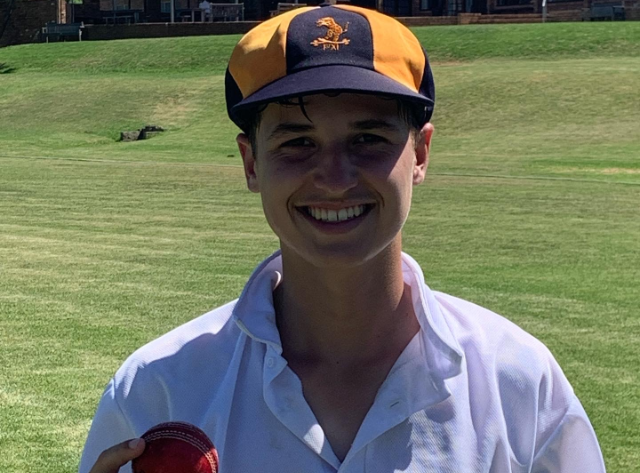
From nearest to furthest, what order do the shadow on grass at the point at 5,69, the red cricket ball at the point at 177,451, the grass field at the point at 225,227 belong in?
the red cricket ball at the point at 177,451 < the grass field at the point at 225,227 < the shadow on grass at the point at 5,69

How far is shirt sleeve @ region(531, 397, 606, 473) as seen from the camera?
2.18m

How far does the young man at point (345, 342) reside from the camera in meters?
2.13

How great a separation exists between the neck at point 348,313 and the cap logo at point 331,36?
1.42ft

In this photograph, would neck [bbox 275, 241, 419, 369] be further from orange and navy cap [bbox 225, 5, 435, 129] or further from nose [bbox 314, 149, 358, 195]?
orange and navy cap [bbox 225, 5, 435, 129]

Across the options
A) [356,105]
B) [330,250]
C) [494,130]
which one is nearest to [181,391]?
[330,250]

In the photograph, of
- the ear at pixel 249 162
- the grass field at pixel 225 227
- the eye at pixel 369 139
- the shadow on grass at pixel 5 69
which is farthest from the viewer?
the shadow on grass at pixel 5 69

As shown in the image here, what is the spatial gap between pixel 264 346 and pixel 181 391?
192 millimetres

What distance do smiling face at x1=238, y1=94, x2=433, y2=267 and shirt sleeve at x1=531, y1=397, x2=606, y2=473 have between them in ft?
1.64

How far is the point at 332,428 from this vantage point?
Result: 219 centimetres

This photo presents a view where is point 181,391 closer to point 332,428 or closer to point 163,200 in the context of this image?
point 332,428

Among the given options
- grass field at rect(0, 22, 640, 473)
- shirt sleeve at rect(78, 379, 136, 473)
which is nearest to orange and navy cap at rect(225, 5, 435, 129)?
shirt sleeve at rect(78, 379, 136, 473)

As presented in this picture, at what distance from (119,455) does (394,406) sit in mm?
524

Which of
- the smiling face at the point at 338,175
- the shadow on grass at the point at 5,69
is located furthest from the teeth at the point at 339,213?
the shadow on grass at the point at 5,69

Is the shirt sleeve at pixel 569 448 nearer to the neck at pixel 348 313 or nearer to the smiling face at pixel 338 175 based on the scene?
the neck at pixel 348 313
